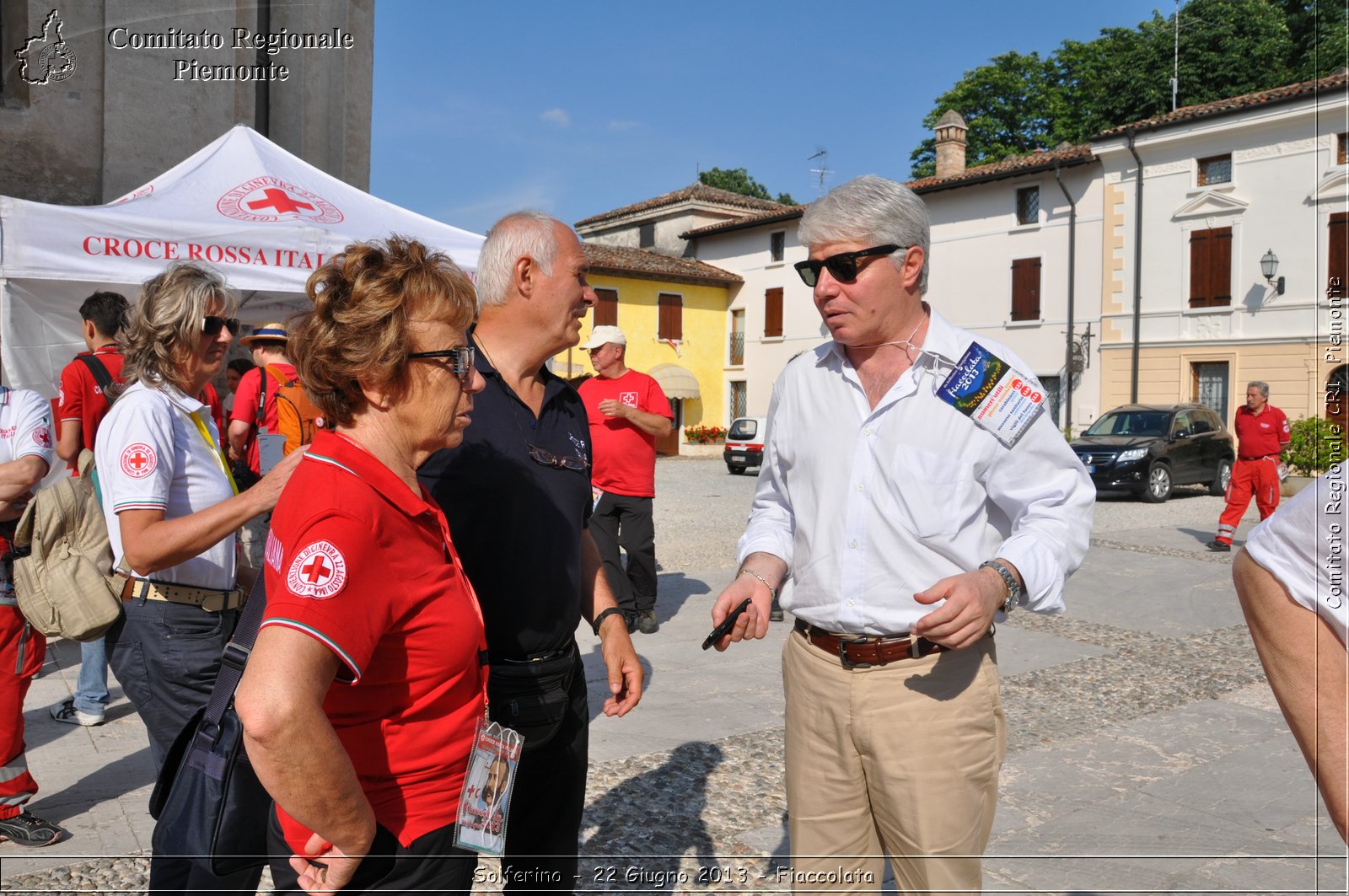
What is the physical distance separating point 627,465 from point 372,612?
18.7 feet

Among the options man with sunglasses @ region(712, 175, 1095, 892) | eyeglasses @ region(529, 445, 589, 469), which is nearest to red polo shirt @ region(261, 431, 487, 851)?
eyeglasses @ region(529, 445, 589, 469)

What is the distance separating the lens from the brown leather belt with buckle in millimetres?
2803

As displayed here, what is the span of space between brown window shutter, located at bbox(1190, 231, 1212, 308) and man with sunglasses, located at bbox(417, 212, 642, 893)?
2641cm

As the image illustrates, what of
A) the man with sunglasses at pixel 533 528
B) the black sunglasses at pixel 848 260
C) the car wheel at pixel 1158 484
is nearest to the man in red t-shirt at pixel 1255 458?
the car wheel at pixel 1158 484

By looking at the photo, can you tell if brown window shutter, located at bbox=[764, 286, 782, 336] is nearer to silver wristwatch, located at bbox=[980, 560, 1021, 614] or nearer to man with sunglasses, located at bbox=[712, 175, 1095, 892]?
man with sunglasses, located at bbox=[712, 175, 1095, 892]

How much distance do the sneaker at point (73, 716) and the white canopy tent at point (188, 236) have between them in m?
1.81

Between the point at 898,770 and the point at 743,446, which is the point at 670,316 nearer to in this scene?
the point at 743,446

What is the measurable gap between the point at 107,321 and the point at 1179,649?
713 cm

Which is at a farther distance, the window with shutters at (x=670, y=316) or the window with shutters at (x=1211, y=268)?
the window with shutters at (x=670, y=316)

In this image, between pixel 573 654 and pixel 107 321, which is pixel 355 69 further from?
pixel 573 654

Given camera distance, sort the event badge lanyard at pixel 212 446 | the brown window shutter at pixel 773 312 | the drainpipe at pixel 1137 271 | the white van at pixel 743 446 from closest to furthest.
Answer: the event badge lanyard at pixel 212 446
the white van at pixel 743 446
the drainpipe at pixel 1137 271
the brown window shutter at pixel 773 312

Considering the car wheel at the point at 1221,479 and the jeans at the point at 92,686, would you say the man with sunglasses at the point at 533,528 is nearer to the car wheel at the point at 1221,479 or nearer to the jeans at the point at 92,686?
the jeans at the point at 92,686

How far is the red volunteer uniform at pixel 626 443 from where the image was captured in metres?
7.24

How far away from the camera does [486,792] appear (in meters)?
1.84
